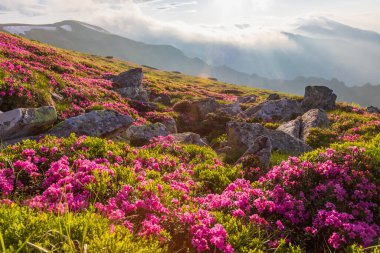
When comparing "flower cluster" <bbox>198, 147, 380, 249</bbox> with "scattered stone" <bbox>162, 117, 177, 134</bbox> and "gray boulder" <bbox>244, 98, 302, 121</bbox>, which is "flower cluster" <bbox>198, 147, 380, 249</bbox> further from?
"gray boulder" <bbox>244, 98, 302, 121</bbox>

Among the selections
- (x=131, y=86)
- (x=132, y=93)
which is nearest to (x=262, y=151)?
(x=132, y=93)

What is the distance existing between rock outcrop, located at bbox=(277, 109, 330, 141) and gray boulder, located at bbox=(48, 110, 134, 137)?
11.9m

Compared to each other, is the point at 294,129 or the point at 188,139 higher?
the point at 294,129

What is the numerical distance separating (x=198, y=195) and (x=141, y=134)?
810 centimetres

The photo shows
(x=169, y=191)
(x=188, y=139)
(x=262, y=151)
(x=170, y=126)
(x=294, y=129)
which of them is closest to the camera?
(x=169, y=191)

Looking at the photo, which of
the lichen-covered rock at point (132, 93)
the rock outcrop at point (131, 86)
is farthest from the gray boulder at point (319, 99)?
the rock outcrop at point (131, 86)

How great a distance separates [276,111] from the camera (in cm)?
3288

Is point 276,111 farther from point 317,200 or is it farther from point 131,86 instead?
point 317,200

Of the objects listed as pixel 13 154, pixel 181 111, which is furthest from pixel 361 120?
pixel 13 154

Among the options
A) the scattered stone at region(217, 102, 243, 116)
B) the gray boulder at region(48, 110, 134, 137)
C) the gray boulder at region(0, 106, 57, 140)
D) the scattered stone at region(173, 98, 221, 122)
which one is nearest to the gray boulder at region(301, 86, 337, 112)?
the scattered stone at region(217, 102, 243, 116)

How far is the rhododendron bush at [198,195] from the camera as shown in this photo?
7.81 meters

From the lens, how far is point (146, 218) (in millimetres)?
8125

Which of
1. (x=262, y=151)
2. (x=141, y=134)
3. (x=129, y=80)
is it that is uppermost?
(x=262, y=151)

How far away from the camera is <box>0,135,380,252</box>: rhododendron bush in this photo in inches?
308
